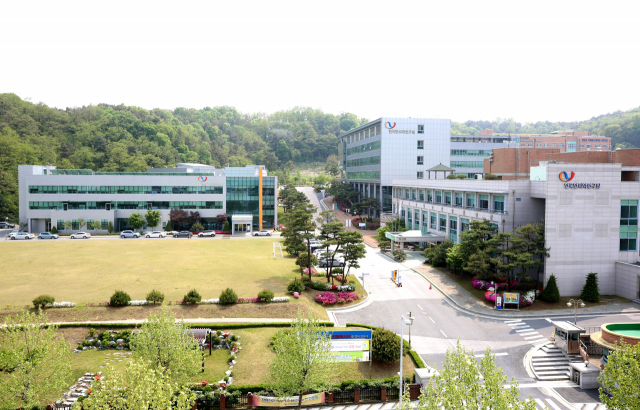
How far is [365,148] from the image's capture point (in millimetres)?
100750

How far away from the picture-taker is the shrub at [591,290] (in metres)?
36.9

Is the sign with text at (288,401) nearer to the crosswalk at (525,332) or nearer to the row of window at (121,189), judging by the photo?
the crosswalk at (525,332)

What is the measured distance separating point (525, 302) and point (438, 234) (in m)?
23.9

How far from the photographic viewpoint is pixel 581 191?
126 feet

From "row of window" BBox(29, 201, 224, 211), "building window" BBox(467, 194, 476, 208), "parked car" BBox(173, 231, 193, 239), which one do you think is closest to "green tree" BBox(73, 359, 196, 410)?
"building window" BBox(467, 194, 476, 208)

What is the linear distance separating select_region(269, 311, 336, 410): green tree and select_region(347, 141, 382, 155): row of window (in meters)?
72.7

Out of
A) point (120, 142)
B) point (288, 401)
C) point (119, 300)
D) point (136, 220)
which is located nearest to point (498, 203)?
point (288, 401)

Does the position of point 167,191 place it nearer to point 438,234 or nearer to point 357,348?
point 438,234

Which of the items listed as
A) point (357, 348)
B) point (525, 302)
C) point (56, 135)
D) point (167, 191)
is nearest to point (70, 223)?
point (167, 191)

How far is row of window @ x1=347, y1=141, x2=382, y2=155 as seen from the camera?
92.3 meters

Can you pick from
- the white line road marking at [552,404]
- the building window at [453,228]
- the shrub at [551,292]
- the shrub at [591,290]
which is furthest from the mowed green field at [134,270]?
the shrub at [591,290]

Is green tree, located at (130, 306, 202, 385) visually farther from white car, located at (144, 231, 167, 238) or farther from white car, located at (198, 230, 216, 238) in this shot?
white car, located at (144, 231, 167, 238)

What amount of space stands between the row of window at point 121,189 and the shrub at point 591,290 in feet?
217

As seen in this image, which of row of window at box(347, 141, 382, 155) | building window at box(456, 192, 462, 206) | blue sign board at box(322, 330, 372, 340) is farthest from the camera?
row of window at box(347, 141, 382, 155)
